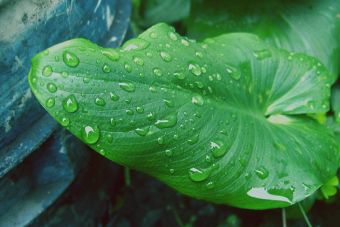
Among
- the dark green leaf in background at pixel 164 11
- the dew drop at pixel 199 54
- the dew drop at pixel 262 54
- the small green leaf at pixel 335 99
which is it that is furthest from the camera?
the dark green leaf in background at pixel 164 11

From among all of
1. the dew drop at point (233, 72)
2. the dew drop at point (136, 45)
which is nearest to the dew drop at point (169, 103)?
the dew drop at point (136, 45)

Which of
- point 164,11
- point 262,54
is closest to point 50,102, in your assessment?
point 262,54

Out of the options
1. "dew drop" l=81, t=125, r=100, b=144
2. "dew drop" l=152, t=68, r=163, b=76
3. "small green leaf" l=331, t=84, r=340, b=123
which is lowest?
"small green leaf" l=331, t=84, r=340, b=123

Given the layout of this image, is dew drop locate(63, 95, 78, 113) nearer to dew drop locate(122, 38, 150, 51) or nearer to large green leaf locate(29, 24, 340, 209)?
large green leaf locate(29, 24, 340, 209)

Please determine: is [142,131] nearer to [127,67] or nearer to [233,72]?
[127,67]

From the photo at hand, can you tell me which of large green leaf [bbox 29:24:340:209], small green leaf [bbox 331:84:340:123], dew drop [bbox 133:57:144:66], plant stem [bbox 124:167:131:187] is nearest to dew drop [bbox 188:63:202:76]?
large green leaf [bbox 29:24:340:209]

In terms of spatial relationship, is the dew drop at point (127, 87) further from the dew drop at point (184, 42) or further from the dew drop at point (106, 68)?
the dew drop at point (184, 42)

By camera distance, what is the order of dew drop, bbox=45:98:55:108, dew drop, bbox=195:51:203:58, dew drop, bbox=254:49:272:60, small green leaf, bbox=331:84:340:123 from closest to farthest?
dew drop, bbox=45:98:55:108 → dew drop, bbox=195:51:203:58 → dew drop, bbox=254:49:272:60 → small green leaf, bbox=331:84:340:123
